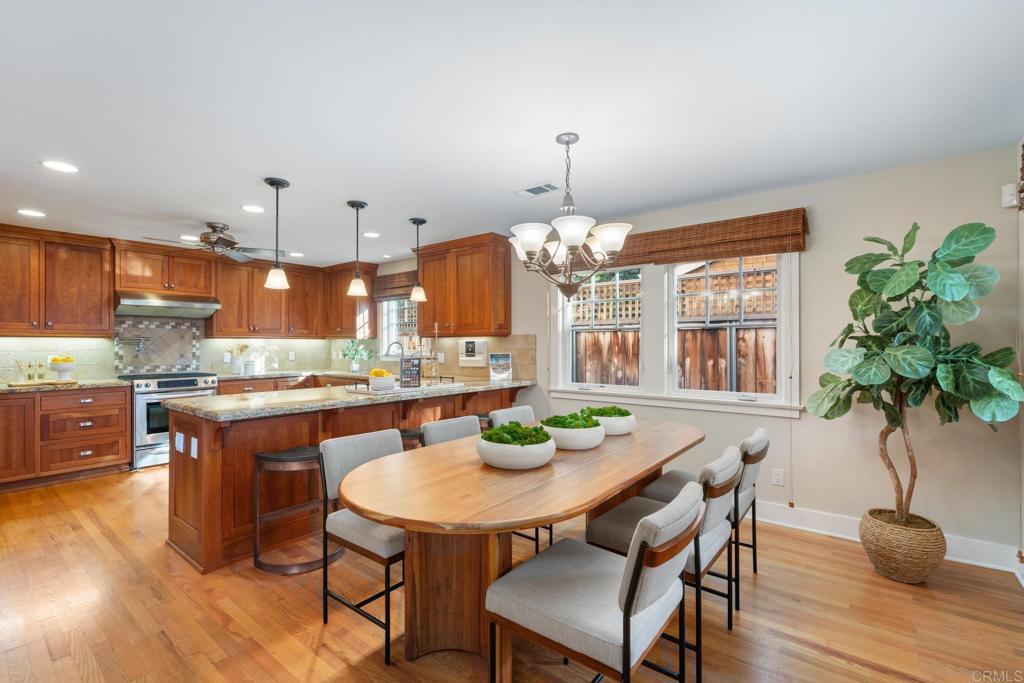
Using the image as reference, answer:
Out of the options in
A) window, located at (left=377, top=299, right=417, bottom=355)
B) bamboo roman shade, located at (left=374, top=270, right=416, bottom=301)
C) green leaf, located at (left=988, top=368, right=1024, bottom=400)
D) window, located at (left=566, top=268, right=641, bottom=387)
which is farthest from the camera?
window, located at (left=377, top=299, right=417, bottom=355)

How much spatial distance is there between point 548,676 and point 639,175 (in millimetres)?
2783

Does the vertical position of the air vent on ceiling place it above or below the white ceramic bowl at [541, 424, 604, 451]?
above

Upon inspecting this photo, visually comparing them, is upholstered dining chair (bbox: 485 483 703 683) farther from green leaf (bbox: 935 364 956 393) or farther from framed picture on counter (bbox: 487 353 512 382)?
framed picture on counter (bbox: 487 353 512 382)

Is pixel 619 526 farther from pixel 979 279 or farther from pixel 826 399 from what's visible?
pixel 979 279

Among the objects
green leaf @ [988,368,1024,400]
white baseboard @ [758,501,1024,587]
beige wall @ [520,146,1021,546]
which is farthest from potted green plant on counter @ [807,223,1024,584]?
white baseboard @ [758,501,1024,587]

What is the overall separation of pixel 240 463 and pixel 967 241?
4090mm

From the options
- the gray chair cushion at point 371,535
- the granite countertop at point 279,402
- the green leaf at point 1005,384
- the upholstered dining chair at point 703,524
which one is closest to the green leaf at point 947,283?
the green leaf at point 1005,384

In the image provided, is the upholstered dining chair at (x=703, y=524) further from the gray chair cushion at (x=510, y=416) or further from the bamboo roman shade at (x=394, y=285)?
the bamboo roman shade at (x=394, y=285)

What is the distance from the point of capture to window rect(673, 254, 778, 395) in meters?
3.46

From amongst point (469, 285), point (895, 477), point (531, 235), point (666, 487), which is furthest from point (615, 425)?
point (469, 285)

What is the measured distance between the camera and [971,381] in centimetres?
228

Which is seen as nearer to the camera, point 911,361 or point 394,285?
point 911,361

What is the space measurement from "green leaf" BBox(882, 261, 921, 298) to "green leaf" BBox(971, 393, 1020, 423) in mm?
616

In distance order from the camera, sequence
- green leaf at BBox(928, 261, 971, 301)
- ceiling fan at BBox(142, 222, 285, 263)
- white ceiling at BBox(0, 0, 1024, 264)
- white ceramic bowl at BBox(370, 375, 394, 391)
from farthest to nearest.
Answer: ceiling fan at BBox(142, 222, 285, 263), white ceramic bowl at BBox(370, 375, 394, 391), green leaf at BBox(928, 261, 971, 301), white ceiling at BBox(0, 0, 1024, 264)
